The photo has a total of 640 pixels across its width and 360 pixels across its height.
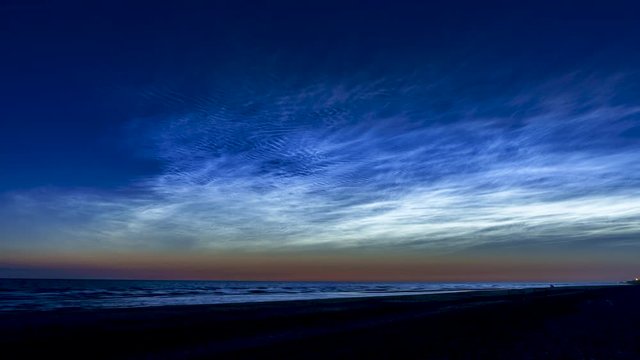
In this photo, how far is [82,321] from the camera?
87.4ft

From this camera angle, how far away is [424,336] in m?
20.6

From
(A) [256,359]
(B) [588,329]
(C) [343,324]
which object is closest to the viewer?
(A) [256,359]

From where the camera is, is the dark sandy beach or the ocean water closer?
the dark sandy beach

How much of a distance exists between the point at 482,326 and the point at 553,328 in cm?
348

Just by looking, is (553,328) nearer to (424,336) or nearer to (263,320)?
(424,336)

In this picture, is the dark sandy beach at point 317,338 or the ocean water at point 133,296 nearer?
the dark sandy beach at point 317,338

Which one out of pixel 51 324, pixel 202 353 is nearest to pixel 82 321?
pixel 51 324

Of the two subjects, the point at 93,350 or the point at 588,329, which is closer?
the point at 93,350

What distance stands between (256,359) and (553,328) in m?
15.9

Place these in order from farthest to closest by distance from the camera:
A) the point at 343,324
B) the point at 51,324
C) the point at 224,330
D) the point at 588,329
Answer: the point at 343,324 → the point at 51,324 → the point at 224,330 → the point at 588,329

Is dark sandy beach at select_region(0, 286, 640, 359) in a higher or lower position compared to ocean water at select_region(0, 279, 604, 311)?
lower

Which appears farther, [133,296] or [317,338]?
[133,296]

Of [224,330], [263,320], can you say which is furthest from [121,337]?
[263,320]

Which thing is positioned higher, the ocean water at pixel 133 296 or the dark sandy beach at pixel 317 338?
the ocean water at pixel 133 296
